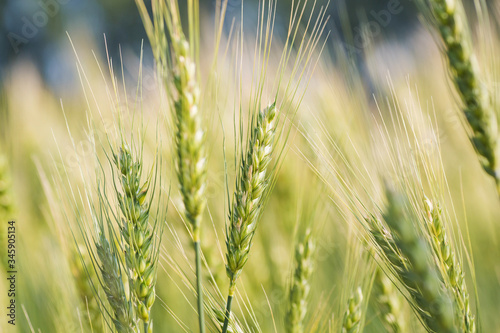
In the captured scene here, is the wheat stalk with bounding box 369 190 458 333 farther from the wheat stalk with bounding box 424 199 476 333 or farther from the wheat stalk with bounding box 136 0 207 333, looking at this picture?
the wheat stalk with bounding box 136 0 207 333

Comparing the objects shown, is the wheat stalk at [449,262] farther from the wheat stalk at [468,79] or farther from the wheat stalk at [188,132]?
the wheat stalk at [188,132]

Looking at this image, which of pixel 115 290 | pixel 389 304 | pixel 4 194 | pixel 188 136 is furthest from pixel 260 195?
pixel 4 194

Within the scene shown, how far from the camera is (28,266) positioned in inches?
47.6

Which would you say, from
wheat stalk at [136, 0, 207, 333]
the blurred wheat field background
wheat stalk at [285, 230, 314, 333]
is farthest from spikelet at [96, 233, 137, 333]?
wheat stalk at [285, 230, 314, 333]

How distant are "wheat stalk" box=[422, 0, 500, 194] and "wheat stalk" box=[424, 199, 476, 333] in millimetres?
92

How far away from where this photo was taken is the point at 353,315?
2.28 ft

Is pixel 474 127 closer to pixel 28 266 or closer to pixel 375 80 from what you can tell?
pixel 375 80

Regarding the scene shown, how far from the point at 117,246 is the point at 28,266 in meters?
0.69

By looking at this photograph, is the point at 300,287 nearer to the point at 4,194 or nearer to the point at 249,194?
the point at 249,194

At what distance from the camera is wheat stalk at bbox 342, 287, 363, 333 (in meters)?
0.69

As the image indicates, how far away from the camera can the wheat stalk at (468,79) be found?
58cm

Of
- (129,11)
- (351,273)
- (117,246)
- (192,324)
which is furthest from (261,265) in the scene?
(129,11)

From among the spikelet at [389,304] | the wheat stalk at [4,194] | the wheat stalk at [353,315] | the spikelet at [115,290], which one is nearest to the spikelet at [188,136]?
the spikelet at [115,290]

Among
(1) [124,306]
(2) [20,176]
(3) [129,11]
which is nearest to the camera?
(1) [124,306]
